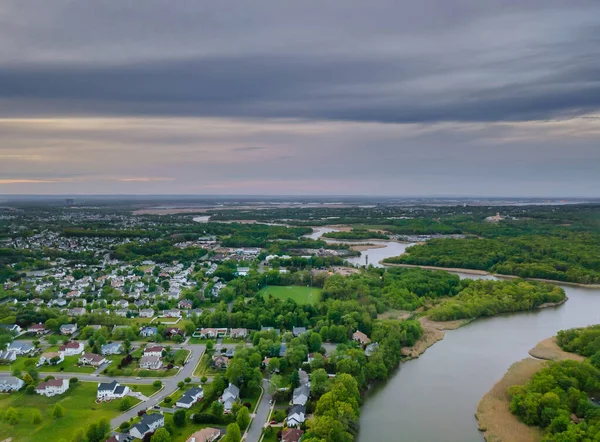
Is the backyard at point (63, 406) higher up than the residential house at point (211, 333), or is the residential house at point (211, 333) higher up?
the residential house at point (211, 333)

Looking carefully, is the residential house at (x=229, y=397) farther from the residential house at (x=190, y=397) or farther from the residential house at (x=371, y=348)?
the residential house at (x=371, y=348)

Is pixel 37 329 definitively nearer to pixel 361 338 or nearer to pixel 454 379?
pixel 361 338

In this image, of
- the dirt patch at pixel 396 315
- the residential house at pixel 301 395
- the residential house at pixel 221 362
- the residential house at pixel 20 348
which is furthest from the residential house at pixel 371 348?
the residential house at pixel 20 348

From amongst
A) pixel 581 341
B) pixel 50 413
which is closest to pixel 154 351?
pixel 50 413

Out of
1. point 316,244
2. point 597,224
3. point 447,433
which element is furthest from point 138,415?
point 597,224

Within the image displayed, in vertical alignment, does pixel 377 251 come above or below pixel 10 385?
above

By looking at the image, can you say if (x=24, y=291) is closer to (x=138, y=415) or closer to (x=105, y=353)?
(x=105, y=353)

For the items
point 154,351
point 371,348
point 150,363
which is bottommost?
point 150,363

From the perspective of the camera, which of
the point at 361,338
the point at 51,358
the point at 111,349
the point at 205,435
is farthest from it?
the point at 361,338
